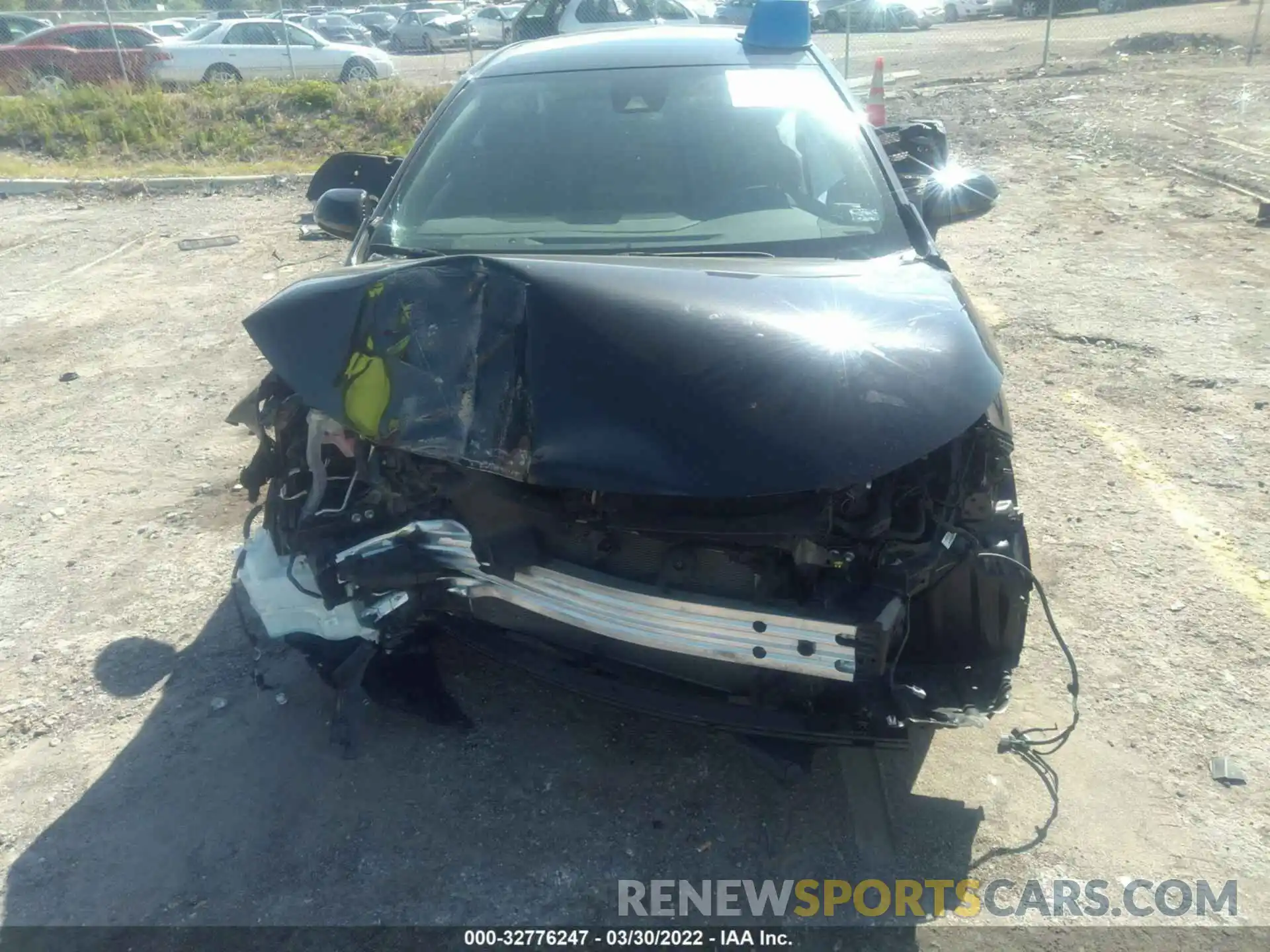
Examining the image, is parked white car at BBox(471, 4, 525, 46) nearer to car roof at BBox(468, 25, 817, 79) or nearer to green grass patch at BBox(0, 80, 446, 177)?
green grass patch at BBox(0, 80, 446, 177)

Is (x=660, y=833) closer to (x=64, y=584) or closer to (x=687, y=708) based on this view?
(x=687, y=708)

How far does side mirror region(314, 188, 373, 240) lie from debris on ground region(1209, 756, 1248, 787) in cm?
335

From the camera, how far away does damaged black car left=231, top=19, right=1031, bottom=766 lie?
2449 mm

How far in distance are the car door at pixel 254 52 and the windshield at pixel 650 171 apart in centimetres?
1460

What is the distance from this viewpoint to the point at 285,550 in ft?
9.85

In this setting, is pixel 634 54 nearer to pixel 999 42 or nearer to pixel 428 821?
pixel 428 821

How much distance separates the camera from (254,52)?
55.5ft

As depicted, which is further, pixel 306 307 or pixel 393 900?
pixel 306 307

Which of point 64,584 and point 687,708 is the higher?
point 687,708

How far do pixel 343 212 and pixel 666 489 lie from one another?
2170 mm

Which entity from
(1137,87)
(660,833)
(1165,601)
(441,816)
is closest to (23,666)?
(441,816)

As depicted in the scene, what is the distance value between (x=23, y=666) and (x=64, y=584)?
53cm

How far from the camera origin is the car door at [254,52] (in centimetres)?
1681

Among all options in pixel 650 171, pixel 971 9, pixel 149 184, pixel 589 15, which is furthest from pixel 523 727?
pixel 971 9
